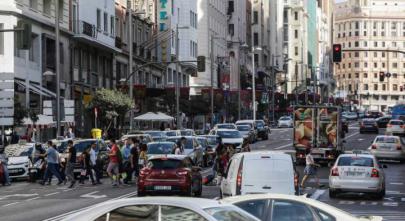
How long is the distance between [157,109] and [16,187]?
47194 millimetres

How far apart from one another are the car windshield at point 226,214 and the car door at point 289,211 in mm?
2964

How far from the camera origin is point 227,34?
408ft

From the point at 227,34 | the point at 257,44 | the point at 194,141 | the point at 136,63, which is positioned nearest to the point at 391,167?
the point at 194,141

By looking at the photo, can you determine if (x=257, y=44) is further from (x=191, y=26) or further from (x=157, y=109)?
(x=157, y=109)

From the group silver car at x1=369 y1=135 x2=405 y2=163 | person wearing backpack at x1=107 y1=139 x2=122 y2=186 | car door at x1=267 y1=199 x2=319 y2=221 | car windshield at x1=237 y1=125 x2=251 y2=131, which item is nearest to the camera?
car door at x1=267 y1=199 x2=319 y2=221

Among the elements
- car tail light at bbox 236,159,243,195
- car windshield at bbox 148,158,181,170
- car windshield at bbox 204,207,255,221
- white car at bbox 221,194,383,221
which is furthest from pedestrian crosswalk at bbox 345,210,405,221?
car windshield at bbox 204,207,255,221

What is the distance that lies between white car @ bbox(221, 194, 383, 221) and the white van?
6.87 meters

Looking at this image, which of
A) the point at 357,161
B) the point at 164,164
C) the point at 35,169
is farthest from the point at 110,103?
the point at 164,164

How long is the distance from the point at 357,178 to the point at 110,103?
3016cm

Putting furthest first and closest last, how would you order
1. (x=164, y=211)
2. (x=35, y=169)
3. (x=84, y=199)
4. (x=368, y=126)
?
(x=368, y=126) → (x=35, y=169) → (x=84, y=199) → (x=164, y=211)

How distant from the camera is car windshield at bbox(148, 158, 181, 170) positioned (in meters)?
28.0

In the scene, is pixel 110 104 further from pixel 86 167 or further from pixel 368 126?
pixel 368 126

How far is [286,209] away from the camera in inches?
536

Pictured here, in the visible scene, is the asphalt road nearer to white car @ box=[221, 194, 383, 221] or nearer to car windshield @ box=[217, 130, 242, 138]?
white car @ box=[221, 194, 383, 221]
